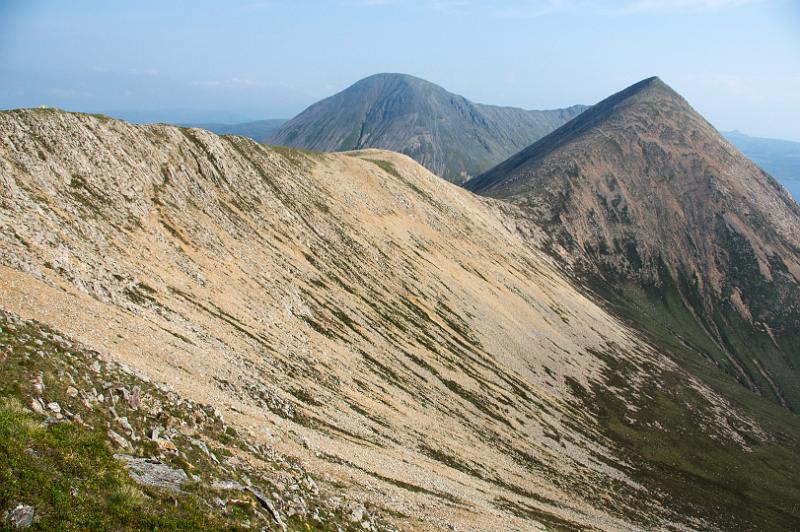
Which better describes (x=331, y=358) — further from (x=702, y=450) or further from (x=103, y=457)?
(x=702, y=450)

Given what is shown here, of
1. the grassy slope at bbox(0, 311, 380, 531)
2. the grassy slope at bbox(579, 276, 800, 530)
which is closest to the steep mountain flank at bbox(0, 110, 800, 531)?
the grassy slope at bbox(0, 311, 380, 531)

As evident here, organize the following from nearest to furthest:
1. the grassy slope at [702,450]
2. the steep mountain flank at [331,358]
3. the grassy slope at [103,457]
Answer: the grassy slope at [103,457]
the steep mountain flank at [331,358]
the grassy slope at [702,450]

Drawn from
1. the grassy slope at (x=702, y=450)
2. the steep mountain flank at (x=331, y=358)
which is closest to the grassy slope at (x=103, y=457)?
the steep mountain flank at (x=331, y=358)

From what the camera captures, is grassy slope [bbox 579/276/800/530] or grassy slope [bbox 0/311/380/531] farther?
grassy slope [bbox 579/276/800/530]

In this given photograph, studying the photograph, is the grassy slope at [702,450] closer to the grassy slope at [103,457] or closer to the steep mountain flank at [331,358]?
the steep mountain flank at [331,358]

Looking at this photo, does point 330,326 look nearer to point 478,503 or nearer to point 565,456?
point 478,503

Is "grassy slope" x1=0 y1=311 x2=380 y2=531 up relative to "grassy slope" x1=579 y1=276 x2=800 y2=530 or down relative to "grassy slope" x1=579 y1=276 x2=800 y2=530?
up

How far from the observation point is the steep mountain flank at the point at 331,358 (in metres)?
26.0

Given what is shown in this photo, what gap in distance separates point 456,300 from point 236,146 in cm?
5593

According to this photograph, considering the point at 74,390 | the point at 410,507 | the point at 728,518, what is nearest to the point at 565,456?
the point at 728,518

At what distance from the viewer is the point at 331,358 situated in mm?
59312

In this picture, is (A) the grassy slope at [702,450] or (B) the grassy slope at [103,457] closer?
(B) the grassy slope at [103,457]

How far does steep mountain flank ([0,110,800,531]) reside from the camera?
1024 inches

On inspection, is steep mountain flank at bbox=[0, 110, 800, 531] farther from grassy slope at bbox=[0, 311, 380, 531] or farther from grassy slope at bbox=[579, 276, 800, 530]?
grassy slope at bbox=[579, 276, 800, 530]
